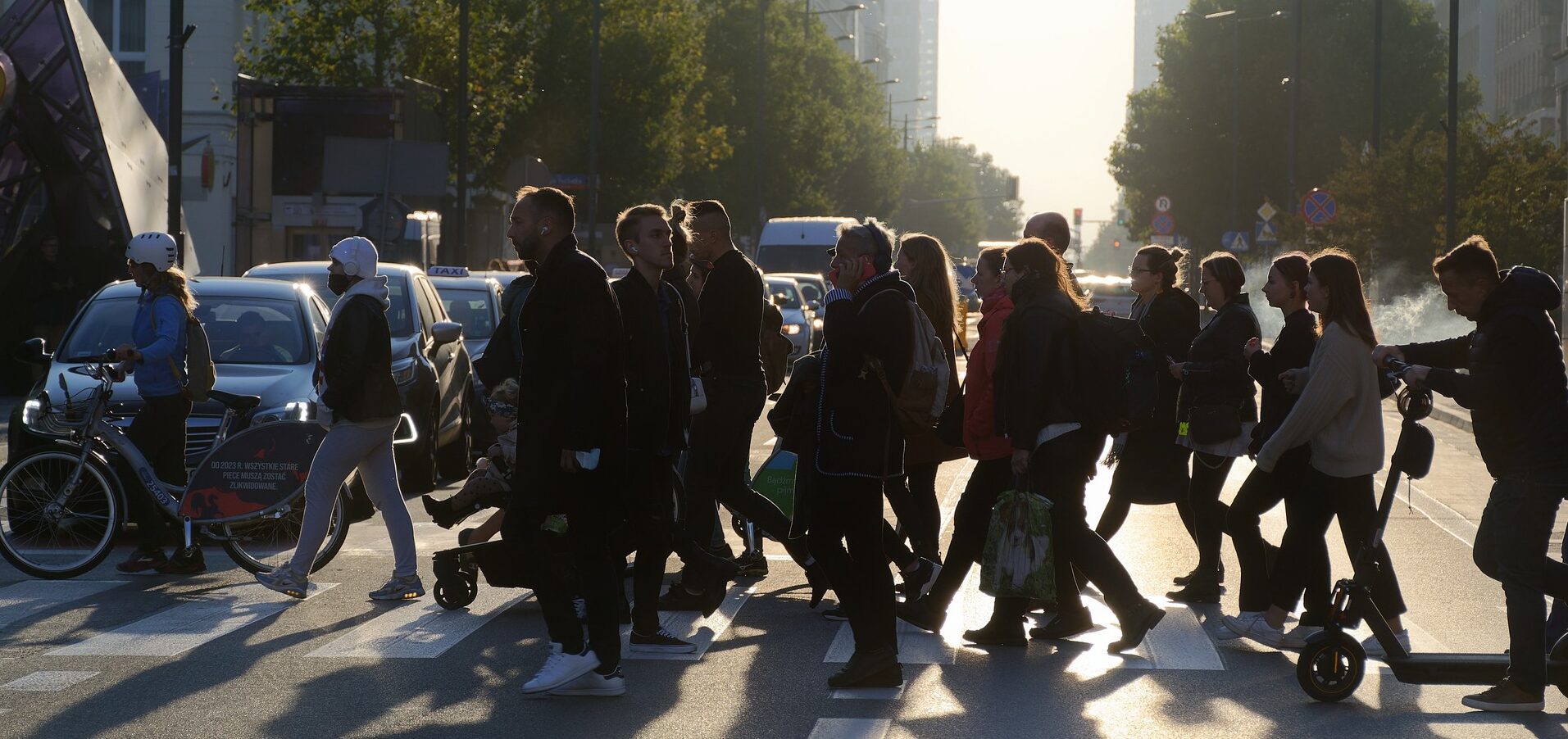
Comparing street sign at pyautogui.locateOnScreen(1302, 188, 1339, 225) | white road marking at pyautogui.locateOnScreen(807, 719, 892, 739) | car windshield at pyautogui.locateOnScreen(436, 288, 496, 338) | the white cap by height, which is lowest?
white road marking at pyautogui.locateOnScreen(807, 719, 892, 739)

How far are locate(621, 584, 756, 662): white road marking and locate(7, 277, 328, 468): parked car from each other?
11.4 feet

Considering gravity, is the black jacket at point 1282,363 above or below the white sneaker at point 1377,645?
above

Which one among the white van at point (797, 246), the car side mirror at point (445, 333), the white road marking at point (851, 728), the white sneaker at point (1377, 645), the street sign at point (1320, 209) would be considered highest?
the street sign at point (1320, 209)

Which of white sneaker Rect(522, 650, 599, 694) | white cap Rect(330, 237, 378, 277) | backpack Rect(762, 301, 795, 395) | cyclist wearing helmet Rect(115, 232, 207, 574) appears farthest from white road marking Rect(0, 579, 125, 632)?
backpack Rect(762, 301, 795, 395)

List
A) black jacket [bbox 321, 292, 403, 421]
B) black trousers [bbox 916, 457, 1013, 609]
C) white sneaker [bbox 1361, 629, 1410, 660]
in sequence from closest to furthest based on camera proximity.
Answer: white sneaker [bbox 1361, 629, 1410, 660], black trousers [bbox 916, 457, 1013, 609], black jacket [bbox 321, 292, 403, 421]

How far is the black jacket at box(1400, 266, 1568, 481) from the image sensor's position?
21.9 ft

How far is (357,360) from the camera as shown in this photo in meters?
9.13

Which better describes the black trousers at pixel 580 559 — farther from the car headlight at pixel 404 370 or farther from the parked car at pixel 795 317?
the parked car at pixel 795 317

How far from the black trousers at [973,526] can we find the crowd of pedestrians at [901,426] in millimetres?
13

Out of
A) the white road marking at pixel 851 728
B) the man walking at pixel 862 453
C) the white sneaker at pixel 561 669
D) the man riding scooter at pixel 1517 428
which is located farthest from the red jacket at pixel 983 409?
the white sneaker at pixel 561 669

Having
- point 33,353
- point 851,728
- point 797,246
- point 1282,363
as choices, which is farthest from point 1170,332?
point 797,246

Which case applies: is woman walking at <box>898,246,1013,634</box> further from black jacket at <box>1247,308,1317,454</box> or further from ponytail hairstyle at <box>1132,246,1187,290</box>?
ponytail hairstyle at <box>1132,246,1187,290</box>

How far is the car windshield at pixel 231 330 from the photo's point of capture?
12.3m

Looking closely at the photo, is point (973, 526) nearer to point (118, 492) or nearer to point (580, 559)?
point (580, 559)
